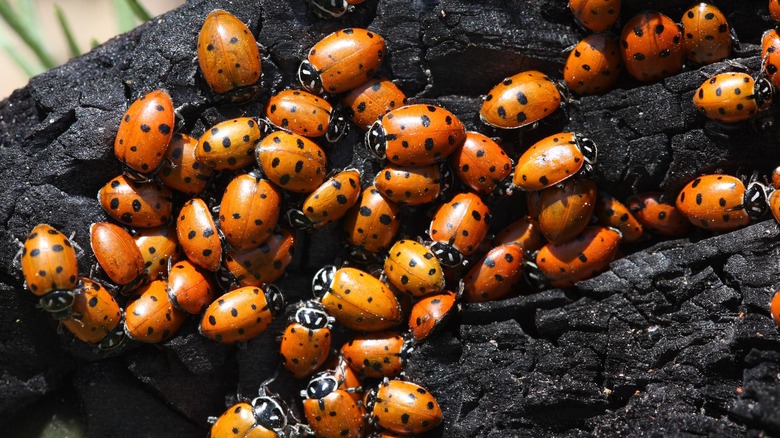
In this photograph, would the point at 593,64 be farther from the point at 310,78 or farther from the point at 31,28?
the point at 31,28

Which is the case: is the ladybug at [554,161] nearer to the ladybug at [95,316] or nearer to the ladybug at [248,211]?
the ladybug at [248,211]

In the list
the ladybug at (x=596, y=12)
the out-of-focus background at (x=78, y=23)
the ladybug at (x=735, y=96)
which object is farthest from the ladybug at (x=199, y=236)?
the out-of-focus background at (x=78, y=23)

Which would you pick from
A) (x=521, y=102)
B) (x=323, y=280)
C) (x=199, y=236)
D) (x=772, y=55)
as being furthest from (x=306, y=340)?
(x=772, y=55)

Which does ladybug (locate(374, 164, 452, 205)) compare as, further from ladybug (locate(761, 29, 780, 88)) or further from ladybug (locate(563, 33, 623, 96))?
ladybug (locate(761, 29, 780, 88))

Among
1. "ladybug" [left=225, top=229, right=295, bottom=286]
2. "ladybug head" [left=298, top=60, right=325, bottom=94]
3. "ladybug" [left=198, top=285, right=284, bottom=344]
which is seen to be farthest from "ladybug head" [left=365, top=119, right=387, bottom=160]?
"ladybug" [left=198, top=285, right=284, bottom=344]

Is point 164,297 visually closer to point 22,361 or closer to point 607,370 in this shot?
point 22,361
